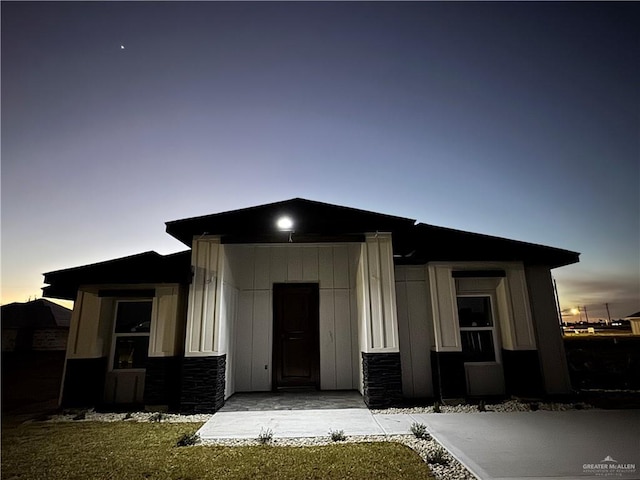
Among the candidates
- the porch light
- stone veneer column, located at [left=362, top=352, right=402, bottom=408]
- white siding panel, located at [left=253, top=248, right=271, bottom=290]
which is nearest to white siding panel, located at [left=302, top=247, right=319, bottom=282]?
white siding panel, located at [left=253, top=248, right=271, bottom=290]

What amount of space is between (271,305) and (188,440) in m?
3.69

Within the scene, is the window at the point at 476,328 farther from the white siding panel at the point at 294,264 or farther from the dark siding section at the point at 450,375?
the white siding panel at the point at 294,264

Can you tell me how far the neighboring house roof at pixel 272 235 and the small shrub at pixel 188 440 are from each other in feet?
8.74

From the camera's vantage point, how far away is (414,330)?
6.46m

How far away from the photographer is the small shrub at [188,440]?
12.6 feet

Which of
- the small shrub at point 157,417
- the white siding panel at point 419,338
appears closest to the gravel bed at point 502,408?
the white siding panel at point 419,338

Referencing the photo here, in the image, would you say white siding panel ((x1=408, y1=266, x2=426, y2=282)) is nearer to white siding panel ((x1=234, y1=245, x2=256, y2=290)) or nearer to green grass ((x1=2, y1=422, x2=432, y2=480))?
green grass ((x1=2, y1=422, x2=432, y2=480))

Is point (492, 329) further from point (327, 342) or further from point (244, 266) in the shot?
point (244, 266)

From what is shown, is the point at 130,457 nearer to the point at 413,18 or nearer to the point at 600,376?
the point at 413,18

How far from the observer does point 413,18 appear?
18.5 ft

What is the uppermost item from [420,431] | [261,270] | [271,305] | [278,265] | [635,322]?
[278,265]

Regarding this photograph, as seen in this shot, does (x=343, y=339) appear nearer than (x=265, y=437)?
No

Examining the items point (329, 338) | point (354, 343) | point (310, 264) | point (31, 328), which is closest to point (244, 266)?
point (310, 264)

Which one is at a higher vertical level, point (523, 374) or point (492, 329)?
point (492, 329)
